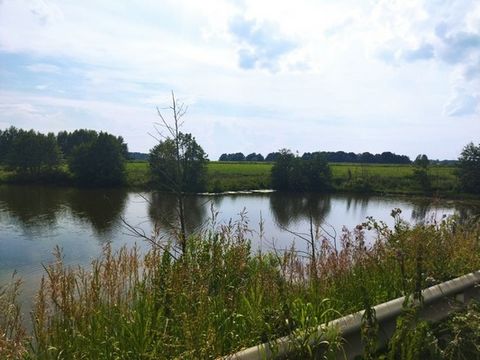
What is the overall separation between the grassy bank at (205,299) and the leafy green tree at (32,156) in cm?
7053

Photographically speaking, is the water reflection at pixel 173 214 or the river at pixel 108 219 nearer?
the water reflection at pixel 173 214

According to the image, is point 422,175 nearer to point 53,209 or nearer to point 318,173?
point 318,173

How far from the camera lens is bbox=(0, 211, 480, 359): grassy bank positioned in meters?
3.00

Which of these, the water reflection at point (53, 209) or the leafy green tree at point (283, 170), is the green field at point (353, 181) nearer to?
the leafy green tree at point (283, 170)

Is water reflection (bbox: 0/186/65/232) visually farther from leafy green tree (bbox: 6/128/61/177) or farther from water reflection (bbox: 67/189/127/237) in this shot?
leafy green tree (bbox: 6/128/61/177)

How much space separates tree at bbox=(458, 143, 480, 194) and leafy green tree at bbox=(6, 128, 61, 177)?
63.2 m

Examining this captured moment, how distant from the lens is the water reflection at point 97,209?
31.2 metres

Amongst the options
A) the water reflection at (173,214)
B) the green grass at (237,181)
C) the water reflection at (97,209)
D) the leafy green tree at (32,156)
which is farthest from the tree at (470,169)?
the leafy green tree at (32,156)

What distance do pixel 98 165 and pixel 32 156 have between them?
41.6 feet

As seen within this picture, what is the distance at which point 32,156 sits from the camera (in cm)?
6900

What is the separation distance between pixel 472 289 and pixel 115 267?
342 cm

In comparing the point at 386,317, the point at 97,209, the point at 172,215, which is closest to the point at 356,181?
the point at 97,209

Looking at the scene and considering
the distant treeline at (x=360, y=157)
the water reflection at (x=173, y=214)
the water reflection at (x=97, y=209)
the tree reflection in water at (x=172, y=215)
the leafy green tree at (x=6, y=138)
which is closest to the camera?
the tree reflection in water at (x=172, y=215)

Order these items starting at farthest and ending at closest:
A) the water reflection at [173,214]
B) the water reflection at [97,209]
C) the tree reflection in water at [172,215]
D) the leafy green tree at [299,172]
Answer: the leafy green tree at [299,172]
the water reflection at [97,209]
the water reflection at [173,214]
the tree reflection in water at [172,215]
